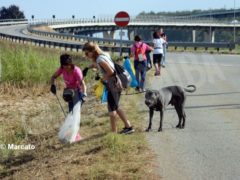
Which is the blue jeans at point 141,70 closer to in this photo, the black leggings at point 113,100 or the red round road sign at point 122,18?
the black leggings at point 113,100

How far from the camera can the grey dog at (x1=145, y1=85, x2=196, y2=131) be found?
8.86m

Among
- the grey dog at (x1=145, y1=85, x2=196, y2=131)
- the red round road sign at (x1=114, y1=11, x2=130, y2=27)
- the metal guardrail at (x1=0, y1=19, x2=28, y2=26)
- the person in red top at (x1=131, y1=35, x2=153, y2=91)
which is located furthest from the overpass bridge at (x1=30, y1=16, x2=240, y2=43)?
the grey dog at (x1=145, y1=85, x2=196, y2=131)

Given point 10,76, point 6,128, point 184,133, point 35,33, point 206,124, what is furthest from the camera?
point 35,33

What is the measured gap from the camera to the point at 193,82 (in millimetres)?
17516

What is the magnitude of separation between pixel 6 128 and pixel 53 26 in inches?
3762

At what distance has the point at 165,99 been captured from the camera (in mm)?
9250

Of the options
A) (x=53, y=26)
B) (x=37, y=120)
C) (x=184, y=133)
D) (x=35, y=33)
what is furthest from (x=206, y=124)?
(x=53, y=26)

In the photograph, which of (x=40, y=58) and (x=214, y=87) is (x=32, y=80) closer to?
(x=40, y=58)

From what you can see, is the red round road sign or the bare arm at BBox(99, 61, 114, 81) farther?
the red round road sign

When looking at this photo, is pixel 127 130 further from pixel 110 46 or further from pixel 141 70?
pixel 110 46

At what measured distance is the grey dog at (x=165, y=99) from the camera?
886 cm

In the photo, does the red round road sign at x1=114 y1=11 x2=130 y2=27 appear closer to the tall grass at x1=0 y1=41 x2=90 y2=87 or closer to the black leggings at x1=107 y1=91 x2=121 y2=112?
the tall grass at x1=0 y1=41 x2=90 y2=87

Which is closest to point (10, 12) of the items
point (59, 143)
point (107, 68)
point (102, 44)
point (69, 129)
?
point (102, 44)

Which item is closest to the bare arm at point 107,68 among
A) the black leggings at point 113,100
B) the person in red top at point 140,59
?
the black leggings at point 113,100
